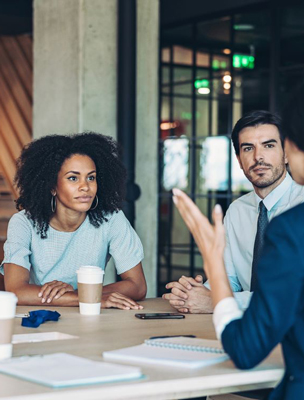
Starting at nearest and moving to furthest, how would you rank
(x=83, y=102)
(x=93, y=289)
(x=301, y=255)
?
(x=301, y=255)
(x=93, y=289)
(x=83, y=102)

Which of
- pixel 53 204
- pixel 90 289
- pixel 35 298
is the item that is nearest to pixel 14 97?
pixel 53 204

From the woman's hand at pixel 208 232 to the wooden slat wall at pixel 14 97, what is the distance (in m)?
7.29

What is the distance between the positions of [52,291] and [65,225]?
545 mm

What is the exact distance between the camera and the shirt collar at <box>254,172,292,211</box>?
3.32 metres

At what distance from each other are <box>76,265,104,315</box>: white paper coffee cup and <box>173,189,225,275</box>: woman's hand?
3.07 feet

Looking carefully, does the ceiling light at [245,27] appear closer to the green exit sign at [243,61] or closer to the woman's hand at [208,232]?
the green exit sign at [243,61]

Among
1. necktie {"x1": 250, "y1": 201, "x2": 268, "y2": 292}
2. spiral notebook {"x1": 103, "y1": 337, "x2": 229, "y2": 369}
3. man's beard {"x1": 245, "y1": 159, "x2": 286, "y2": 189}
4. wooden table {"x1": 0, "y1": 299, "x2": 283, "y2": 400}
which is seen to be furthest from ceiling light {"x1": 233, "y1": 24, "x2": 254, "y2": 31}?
spiral notebook {"x1": 103, "y1": 337, "x2": 229, "y2": 369}

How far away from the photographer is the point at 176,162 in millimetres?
9094

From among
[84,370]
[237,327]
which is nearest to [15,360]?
[84,370]

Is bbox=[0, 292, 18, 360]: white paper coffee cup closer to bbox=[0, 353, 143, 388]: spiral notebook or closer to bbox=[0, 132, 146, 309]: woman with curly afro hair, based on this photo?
bbox=[0, 353, 143, 388]: spiral notebook

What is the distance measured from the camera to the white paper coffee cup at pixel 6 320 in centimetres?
180

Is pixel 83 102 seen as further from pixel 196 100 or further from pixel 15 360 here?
pixel 15 360

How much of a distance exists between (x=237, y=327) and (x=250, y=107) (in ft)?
30.5

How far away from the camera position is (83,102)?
19.1 feet
